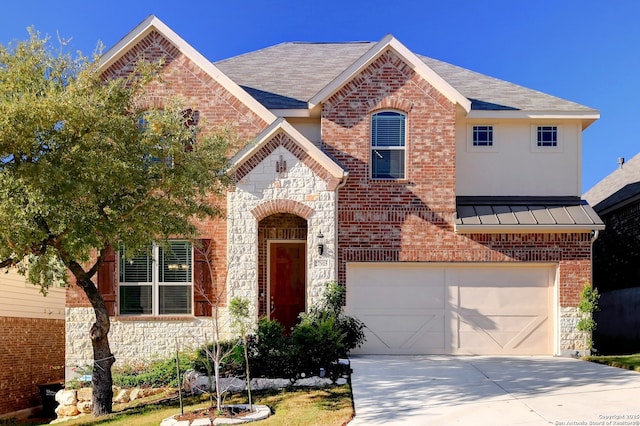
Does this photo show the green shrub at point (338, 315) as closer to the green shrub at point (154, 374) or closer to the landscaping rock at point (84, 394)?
the green shrub at point (154, 374)

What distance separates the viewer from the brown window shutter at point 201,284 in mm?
14148

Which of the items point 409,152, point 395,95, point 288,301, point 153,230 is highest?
point 395,95

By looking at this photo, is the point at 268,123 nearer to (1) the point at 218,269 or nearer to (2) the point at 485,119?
(1) the point at 218,269

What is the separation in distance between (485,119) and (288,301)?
263 inches

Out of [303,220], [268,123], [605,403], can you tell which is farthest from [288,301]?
[605,403]

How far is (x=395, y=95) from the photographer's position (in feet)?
48.6

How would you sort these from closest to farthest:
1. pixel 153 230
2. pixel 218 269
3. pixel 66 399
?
pixel 153 230 < pixel 66 399 < pixel 218 269

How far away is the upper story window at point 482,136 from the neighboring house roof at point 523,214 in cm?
143

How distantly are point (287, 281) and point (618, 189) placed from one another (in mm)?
11703

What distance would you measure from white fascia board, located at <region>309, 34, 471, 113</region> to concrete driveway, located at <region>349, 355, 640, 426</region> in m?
6.02

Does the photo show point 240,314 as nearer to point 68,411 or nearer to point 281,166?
point 281,166

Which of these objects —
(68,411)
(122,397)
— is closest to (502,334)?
(122,397)

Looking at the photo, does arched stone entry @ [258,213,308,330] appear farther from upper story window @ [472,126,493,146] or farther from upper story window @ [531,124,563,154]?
upper story window @ [531,124,563,154]

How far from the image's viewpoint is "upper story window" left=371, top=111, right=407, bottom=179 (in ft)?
48.9
